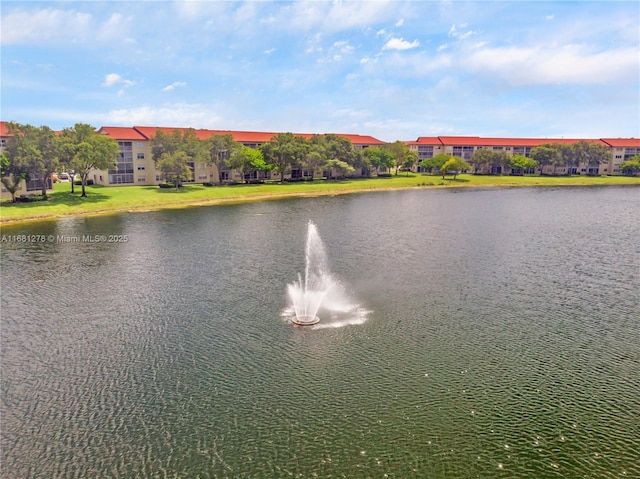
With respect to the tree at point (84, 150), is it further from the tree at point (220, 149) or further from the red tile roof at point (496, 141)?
the red tile roof at point (496, 141)

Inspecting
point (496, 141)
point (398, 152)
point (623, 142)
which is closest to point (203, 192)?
point (398, 152)

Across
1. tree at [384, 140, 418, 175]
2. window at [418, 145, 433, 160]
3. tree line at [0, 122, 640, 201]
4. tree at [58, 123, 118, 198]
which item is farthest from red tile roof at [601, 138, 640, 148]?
tree at [58, 123, 118, 198]

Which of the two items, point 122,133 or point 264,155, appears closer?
point 122,133

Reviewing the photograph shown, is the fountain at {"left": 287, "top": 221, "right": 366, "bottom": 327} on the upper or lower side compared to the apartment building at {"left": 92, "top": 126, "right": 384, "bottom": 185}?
lower

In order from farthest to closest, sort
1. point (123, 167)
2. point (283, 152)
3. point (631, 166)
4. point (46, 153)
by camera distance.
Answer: point (631, 166) → point (283, 152) → point (123, 167) → point (46, 153)

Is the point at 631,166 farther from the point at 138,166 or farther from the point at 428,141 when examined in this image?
the point at 138,166

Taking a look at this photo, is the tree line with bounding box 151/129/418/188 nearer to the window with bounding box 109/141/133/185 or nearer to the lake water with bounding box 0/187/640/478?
the window with bounding box 109/141/133/185

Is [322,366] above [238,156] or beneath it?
beneath
